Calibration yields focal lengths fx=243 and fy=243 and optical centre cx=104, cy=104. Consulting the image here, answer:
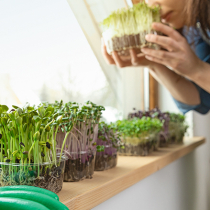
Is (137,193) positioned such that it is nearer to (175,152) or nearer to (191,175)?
(175,152)

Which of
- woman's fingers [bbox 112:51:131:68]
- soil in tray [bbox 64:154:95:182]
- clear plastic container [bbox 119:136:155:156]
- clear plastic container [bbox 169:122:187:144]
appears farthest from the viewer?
clear plastic container [bbox 169:122:187:144]

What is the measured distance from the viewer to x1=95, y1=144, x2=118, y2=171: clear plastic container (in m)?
0.93

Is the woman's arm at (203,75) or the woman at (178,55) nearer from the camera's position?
the woman at (178,55)

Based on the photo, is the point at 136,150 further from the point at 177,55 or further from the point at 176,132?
the point at 176,132

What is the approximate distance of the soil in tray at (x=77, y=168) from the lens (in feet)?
2.43

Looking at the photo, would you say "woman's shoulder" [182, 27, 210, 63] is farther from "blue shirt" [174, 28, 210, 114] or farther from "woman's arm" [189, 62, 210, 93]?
"woman's arm" [189, 62, 210, 93]

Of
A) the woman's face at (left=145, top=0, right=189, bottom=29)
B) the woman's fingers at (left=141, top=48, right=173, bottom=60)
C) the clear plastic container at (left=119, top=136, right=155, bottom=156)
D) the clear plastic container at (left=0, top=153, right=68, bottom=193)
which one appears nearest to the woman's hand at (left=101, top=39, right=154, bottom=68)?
the woman's fingers at (left=141, top=48, right=173, bottom=60)

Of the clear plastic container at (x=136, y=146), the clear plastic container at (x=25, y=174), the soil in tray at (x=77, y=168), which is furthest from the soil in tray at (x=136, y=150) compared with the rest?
the clear plastic container at (x=25, y=174)

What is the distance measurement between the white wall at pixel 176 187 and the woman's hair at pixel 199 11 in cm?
79

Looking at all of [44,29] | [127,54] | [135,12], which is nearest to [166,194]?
[127,54]

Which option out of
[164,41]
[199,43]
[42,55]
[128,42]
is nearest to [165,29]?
[164,41]

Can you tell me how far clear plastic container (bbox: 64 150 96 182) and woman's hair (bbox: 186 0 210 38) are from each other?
2.75 feet

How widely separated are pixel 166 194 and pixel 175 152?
0.24 meters

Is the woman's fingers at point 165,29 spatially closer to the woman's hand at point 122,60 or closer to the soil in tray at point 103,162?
the woman's hand at point 122,60
